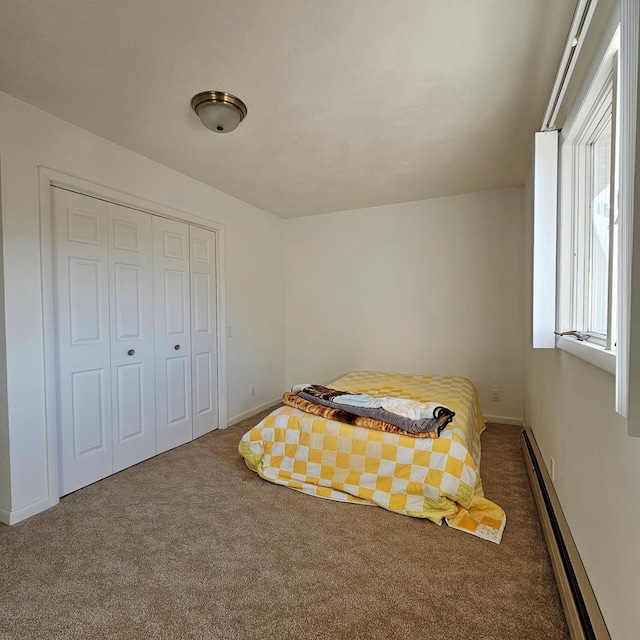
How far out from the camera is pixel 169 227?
9.77 feet

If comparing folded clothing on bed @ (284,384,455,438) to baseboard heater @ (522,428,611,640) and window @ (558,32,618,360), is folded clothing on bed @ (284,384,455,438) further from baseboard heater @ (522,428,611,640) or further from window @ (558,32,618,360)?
window @ (558,32,618,360)

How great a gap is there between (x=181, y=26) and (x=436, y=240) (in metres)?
2.97

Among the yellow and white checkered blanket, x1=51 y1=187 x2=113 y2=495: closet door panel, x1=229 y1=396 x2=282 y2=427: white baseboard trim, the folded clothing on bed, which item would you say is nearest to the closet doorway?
x1=51 y1=187 x2=113 y2=495: closet door panel

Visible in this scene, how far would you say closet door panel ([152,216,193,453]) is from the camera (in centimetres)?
290

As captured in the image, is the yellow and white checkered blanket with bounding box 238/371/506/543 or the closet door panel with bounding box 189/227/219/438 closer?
the yellow and white checkered blanket with bounding box 238/371/506/543

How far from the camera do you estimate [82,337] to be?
236 centimetres

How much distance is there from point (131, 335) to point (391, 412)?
1.99 metres

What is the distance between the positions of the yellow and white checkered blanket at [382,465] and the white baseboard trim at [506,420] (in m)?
1.09

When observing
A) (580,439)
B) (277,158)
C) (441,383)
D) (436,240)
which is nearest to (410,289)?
(436,240)

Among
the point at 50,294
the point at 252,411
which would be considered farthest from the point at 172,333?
the point at 252,411

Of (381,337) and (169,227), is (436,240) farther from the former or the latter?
(169,227)

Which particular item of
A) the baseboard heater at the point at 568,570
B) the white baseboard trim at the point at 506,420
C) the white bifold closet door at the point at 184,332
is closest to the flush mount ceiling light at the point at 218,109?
the white bifold closet door at the point at 184,332

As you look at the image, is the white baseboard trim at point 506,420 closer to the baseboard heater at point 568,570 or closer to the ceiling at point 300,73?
the baseboard heater at point 568,570

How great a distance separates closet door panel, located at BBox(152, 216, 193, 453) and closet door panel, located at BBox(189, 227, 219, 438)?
0.07 meters
